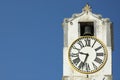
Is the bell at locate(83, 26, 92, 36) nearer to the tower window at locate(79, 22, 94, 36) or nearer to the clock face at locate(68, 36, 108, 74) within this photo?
the tower window at locate(79, 22, 94, 36)

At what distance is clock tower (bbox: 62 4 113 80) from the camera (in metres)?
103

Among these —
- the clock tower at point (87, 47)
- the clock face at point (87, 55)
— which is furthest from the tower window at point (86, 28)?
the clock face at point (87, 55)

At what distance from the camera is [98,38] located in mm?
104000

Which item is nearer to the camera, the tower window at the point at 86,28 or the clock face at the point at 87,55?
the clock face at the point at 87,55

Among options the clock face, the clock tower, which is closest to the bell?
the clock tower

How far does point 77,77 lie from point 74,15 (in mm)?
3764

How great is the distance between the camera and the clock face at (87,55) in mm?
103250

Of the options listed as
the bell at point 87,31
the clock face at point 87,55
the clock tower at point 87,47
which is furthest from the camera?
the bell at point 87,31

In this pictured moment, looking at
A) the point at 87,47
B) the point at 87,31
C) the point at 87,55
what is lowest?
the point at 87,55

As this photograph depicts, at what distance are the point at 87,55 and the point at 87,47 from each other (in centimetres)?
51

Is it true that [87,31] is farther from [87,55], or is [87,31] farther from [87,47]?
[87,55]

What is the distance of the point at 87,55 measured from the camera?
103500 millimetres

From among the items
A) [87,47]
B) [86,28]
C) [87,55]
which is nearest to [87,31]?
[86,28]

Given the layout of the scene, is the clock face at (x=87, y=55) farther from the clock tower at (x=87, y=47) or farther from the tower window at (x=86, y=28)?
the tower window at (x=86, y=28)
